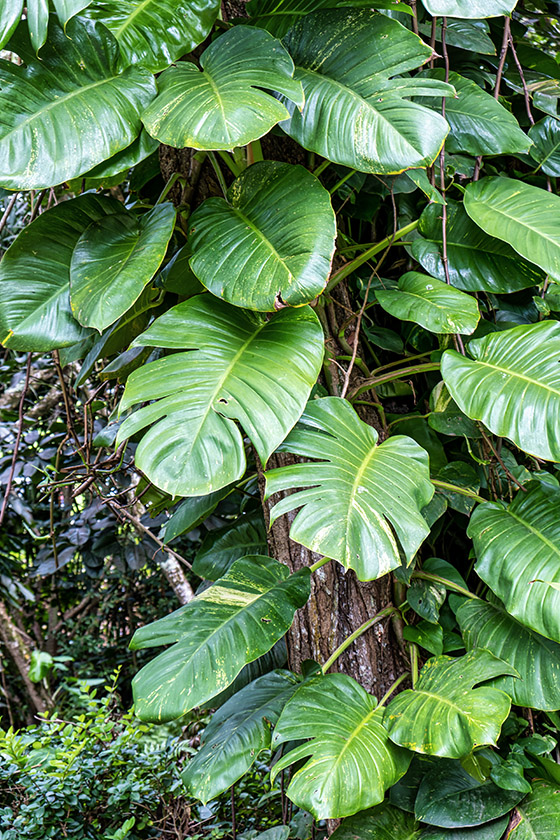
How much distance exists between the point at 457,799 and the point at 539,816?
13 cm

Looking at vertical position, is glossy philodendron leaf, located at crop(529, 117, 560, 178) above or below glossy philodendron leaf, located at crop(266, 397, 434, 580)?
above

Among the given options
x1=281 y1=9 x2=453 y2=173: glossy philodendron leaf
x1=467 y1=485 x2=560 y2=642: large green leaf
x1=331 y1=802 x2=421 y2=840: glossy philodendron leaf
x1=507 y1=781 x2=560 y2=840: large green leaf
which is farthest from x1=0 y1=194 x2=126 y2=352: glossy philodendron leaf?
x1=507 y1=781 x2=560 y2=840: large green leaf

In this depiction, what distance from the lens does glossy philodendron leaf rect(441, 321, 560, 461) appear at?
992mm

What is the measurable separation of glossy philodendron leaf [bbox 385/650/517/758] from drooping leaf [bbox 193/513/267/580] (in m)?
0.56

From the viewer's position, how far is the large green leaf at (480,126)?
4.34 ft

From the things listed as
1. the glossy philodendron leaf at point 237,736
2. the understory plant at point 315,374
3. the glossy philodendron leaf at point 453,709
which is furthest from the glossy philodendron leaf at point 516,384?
the glossy philodendron leaf at point 237,736

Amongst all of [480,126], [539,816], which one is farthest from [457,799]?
[480,126]

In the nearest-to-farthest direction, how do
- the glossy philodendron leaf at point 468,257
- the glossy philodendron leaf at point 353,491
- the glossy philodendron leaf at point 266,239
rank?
the glossy philodendron leaf at point 353,491, the glossy philodendron leaf at point 266,239, the glossy philodendron leaf at point 468,257

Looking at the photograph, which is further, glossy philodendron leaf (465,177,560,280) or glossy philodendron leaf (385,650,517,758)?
glossy philodendron leaf (465,177,560,280)

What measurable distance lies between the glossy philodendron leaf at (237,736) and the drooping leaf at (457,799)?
276 mm

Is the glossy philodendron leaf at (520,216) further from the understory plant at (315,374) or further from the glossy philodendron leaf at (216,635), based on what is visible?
the glossy philodendron leaf at (216,635)

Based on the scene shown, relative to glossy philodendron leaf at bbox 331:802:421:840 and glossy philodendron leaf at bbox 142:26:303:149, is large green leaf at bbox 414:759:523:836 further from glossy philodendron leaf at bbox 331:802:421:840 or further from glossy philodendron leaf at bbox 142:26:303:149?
glossy philodendron leaf at bbox 142:26:303:149

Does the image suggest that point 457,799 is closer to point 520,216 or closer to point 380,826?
point 380,826

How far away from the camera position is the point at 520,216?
1.23 meters
